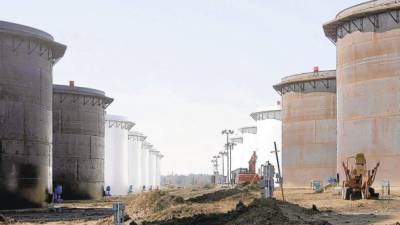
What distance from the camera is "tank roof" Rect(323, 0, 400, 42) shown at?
39375mm

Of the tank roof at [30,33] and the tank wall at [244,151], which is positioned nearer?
the tank roof at [30,33]

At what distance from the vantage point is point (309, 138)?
57.2m

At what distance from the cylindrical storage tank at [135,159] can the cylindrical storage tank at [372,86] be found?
66631mm

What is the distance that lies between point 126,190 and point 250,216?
72.7 m

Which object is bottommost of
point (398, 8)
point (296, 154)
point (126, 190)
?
point (126, 190)

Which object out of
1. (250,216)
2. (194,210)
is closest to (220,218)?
(250,216)

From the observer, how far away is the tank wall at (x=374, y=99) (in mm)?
38594

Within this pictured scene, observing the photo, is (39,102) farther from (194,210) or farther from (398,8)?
(398,8)

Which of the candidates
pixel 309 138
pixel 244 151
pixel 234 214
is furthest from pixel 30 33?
pixel 244 151

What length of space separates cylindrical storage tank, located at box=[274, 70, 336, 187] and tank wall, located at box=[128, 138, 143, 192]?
1968 inches

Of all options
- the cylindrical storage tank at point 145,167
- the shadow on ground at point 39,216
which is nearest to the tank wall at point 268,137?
the cylindrical storage tank at point 145,167

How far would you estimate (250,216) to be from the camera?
2019 cm

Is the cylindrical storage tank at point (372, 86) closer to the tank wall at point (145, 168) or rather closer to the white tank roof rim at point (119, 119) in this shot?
the white tank roof rim at point (119, 119)

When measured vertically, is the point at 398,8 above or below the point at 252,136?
above
